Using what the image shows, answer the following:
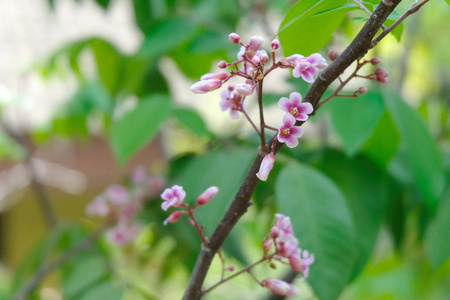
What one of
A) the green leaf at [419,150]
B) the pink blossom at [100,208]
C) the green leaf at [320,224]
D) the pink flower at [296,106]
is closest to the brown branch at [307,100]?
the pink flower at [296,106]

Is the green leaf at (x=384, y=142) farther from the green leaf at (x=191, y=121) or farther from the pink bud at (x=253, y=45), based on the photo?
the pink bud at (x=253, y=45)

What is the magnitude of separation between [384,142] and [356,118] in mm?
84

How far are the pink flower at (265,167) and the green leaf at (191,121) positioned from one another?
0.41 meters

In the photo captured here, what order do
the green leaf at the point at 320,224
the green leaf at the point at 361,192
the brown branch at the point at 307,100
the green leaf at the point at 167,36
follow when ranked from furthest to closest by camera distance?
1. the green leaf at the point at 167,36
2. the green leaf at the point at 361,192
3. the green leaf at the point at 320,224
4. the brown branch at the point at 307,100

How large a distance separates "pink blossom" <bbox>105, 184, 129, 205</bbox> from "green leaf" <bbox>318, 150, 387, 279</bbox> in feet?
1.22

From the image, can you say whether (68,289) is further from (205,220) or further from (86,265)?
(205,220)

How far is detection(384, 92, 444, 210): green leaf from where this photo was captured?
53 centimetres

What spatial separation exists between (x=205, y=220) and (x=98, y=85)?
28.7 inches

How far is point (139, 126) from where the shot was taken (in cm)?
66

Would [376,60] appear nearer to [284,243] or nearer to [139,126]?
[284,243]

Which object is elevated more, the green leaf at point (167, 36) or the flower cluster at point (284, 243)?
the green leaf at point (167, 36)

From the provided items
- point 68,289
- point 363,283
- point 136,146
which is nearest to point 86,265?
point 68,289

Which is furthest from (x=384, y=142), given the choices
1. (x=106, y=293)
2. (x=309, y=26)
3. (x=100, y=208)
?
(x=100, y=208)

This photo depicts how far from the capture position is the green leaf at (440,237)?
0.54m
